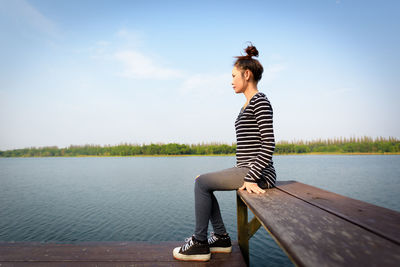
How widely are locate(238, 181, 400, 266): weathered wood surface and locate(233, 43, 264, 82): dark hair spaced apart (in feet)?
3.80

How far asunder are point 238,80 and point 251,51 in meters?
0.29

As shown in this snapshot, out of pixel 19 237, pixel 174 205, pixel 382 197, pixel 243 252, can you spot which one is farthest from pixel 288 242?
pixel 382 197

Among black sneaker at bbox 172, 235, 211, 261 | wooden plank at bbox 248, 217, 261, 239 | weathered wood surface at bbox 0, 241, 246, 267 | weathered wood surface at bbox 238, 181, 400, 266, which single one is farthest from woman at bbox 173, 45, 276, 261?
weathered wood surface at bbox 238, 181, 400, 266

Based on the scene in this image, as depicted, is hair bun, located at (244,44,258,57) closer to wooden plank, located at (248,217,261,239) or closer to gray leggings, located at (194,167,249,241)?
gray leggings, located at (194,167,249,241)

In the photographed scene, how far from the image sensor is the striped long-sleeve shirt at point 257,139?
1.77m

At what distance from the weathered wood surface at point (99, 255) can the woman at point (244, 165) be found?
111 millimetres

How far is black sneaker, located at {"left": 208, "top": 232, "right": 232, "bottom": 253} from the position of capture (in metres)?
2.10

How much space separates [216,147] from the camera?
6106 centimetres

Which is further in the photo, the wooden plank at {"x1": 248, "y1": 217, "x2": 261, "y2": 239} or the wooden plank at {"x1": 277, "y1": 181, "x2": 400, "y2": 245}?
the wooden plank at {"x1": 248, "y1": 217, "x2": 261, "y2": 239}

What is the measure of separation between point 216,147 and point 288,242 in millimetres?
60496

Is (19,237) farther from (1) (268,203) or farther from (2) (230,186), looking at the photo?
(1) (268,203)

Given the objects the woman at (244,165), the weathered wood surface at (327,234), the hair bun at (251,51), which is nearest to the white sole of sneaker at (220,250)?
the woman at (244,165)

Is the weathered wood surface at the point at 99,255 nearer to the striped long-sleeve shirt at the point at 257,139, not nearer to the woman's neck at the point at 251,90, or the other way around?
the striped long-sleeve shirt at the point at 257,139

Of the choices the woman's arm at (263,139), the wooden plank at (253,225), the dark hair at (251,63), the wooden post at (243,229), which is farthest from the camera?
the wooden plank at (253,225)
